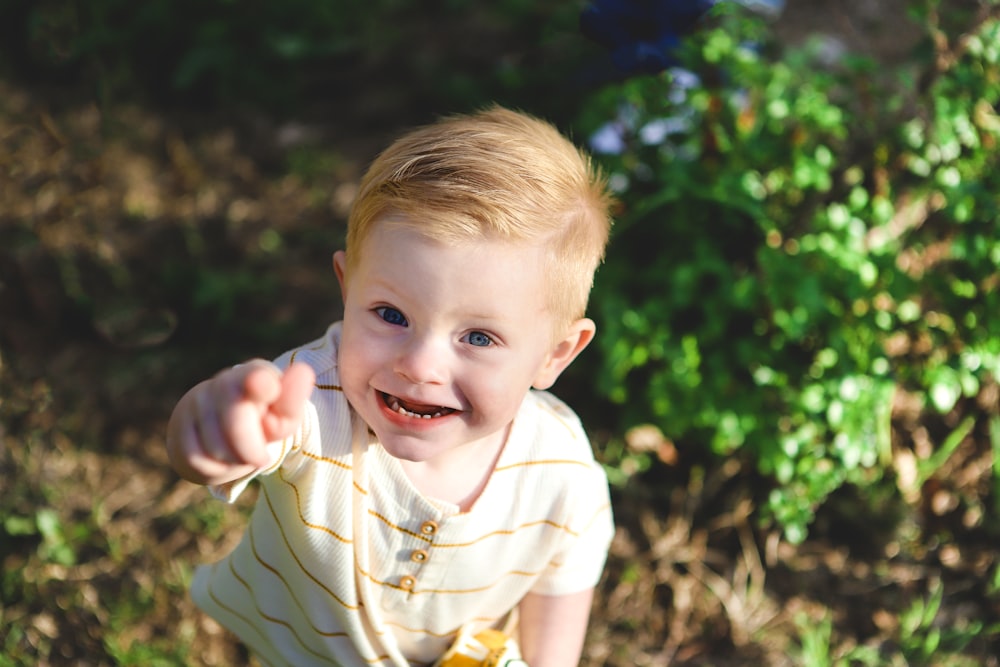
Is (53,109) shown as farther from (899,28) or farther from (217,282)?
(899,28)

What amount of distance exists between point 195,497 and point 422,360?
1.54m

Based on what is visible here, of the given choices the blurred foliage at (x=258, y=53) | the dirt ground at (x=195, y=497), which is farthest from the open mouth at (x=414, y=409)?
the blurred foliage at (x=258, y=53)

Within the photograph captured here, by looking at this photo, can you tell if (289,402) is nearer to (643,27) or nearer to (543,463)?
(543,463)

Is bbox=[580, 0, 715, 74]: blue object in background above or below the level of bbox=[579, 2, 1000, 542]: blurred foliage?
above

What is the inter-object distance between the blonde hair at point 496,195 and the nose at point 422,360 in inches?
5.9

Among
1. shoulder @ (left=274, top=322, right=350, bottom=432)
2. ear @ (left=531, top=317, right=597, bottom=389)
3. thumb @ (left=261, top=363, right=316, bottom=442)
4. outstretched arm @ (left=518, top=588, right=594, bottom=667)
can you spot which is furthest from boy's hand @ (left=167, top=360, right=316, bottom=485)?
outstretched arm @ (left=518, top=588, right=594, bottom=667)

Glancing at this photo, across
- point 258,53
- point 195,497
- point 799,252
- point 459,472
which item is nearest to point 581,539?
point 459,472

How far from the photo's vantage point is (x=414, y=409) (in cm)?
132

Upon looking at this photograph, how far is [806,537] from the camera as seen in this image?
2605 mm

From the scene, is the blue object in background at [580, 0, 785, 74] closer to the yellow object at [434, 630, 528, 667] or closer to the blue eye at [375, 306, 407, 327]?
the blue eye at [375, 306, 407, 327]

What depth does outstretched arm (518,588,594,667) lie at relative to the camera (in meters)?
1.70

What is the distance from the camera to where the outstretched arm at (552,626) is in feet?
5.59

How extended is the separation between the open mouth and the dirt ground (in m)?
1.24

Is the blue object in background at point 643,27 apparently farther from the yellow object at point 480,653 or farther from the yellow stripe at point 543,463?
the yellow object at point 480,653
